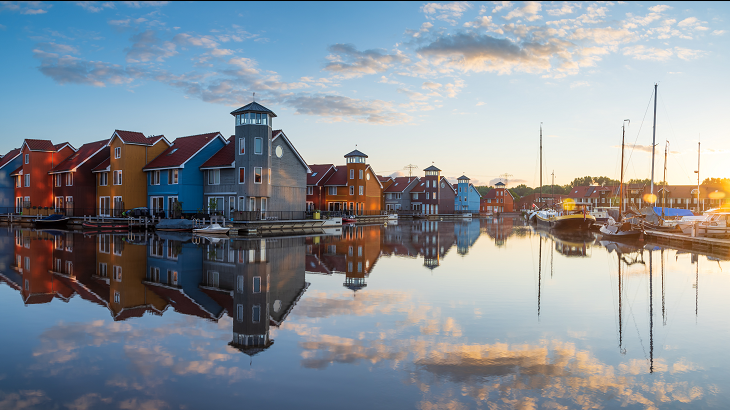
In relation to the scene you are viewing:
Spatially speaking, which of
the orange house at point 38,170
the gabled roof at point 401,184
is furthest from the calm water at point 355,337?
the gabled roof at point 401,184

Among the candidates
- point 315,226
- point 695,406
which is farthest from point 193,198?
point 695,406

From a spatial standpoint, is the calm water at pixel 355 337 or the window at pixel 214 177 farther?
the window at pixel 214 177

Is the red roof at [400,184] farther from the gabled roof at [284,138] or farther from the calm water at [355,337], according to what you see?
the calm water at [355,337]

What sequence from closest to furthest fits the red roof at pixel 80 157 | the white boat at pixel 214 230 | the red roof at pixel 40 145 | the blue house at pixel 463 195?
1. the white boat at pixel 214 230
2. the red roof at pixel 80 157
3. the red roof at pixel 40 145
4. the blue house at pixel 463 195

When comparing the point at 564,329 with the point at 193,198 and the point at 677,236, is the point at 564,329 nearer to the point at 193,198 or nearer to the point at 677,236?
the point at 677,236

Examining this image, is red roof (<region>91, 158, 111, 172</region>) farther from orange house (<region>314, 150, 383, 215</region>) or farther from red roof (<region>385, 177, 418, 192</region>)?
red roof (<region>385, 177, 418, 192</region>)

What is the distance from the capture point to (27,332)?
34.7 ft

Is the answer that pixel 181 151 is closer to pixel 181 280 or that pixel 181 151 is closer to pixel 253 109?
pixel 253 109

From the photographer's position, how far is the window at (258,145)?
4462 cm

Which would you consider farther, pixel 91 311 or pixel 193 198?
pixel 193 198

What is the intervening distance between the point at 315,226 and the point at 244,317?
3938 centimetres

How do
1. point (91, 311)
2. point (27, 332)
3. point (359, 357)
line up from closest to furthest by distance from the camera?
point (359, 357)
point (27, 332)
point (91, 311)

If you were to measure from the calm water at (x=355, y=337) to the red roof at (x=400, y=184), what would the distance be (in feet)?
253

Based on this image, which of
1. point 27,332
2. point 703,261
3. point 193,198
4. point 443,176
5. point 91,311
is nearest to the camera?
point 27,332
